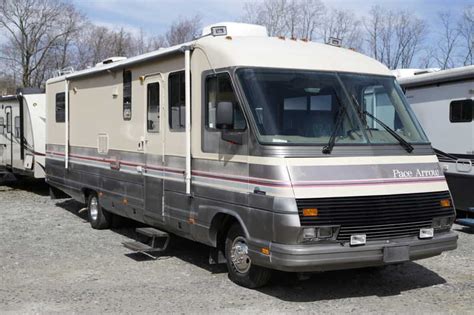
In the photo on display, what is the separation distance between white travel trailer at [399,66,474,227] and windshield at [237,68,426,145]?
12.0ft

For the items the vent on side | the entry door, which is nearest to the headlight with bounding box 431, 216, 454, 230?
the entry door

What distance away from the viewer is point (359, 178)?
5.66m

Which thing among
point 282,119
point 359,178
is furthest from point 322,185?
point 282,119

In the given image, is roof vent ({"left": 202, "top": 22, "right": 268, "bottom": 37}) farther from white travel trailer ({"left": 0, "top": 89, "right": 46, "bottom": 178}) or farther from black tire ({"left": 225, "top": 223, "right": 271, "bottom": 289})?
white travel trailer ({"left": 0, "top": 89, "right": 46, "bottom": 178})

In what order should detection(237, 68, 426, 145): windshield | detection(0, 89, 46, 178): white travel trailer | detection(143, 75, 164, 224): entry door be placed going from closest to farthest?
detection(237, 68, 426, 145): windshield, detection(143, 75, 164, 224): entry door, detection(0, 89, 46, 178): white travel trailer

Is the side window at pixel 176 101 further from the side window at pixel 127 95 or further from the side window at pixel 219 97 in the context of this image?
the side window at pixel 127 95

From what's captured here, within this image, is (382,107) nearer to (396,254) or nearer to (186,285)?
(396,254)

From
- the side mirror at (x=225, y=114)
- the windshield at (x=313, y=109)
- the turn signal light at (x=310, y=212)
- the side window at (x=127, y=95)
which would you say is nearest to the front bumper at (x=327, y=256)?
the turn signal light at (x=310, y=212)

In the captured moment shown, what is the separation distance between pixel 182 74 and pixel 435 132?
527 centimetres

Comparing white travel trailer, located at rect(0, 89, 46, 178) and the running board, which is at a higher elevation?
white travel trailer, located at rect(0, 89, 46, 178)

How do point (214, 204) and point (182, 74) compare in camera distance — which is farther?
point (182, 74)

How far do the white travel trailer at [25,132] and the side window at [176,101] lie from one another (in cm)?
768

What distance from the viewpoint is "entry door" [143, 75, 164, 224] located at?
24.6 ft

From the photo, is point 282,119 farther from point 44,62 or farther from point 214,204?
point 44,62
